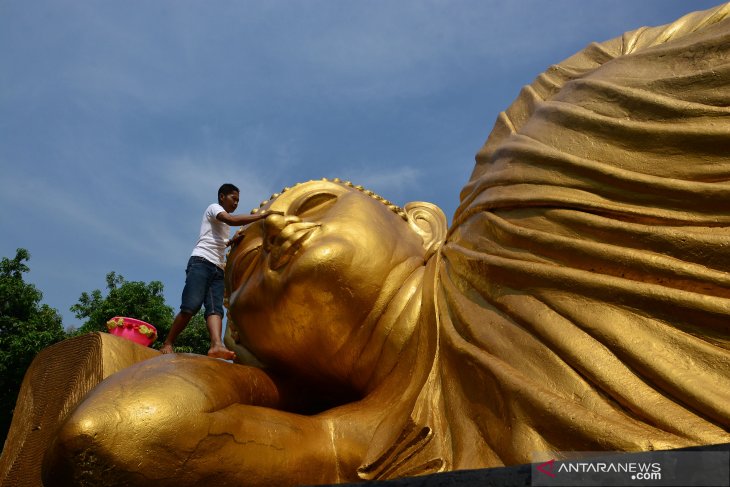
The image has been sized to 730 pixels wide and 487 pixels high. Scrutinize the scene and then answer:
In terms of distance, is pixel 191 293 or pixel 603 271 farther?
pixel 191 293

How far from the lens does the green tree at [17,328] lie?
33.7ft

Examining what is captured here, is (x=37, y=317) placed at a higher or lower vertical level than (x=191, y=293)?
higher

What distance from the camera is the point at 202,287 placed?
3.88 m

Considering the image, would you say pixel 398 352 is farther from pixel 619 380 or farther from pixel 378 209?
pixel 619 380

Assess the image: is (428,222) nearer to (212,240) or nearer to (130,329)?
(130,329)

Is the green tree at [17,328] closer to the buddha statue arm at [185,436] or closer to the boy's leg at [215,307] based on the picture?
the boy's leg at [215,307]

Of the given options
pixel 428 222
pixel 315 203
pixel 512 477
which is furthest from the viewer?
pixel 428 222

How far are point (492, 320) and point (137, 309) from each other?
41.0 ft

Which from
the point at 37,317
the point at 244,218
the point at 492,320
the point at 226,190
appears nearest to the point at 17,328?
the point at 37,317

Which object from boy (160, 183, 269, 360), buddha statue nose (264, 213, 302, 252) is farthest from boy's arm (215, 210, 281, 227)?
boy (160, 183, 269, 360)

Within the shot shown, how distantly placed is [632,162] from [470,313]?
2.05 feet

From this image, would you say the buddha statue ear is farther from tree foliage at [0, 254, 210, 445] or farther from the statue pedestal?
tree foliage at [0, 254, 210, 445]

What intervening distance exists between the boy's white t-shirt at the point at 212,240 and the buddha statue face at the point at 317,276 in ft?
5.40

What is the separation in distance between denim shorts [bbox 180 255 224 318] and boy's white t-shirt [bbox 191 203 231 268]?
0.12 feet
